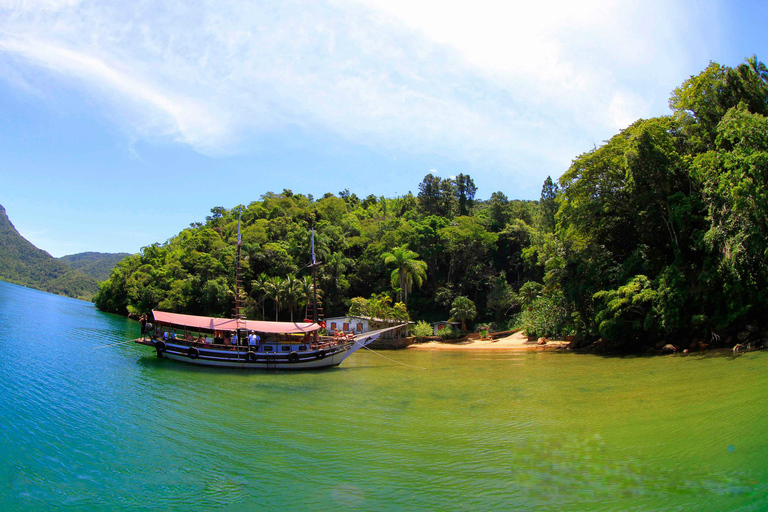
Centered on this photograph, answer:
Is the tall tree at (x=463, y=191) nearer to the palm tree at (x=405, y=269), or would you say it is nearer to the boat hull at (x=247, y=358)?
the palm tree at (x=405, y=269)

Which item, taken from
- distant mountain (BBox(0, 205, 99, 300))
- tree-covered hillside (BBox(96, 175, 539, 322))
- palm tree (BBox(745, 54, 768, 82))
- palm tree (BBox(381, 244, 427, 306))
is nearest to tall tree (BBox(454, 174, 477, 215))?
tree-covered hillside (BBox(96, 175, 539, 322))

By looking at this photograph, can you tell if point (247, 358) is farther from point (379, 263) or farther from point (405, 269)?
point (379, 263)

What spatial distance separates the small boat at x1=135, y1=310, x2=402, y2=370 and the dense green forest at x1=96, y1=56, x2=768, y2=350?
17.3m

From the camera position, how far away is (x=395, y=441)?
11961 mm

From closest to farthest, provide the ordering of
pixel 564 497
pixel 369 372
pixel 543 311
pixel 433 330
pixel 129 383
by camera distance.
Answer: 1. pixel 564 497
2. pixel 129 383
3. pixel 369 372
4. pixel 543 311
5. pixel 433 330

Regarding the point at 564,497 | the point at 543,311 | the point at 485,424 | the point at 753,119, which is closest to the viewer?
the point at 564,497

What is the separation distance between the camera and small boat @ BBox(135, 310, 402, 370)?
26.2 meters

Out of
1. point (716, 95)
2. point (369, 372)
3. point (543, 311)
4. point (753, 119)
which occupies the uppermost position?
point (716, 95)

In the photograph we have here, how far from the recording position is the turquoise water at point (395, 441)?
875cm

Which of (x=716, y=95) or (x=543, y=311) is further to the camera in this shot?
(x=543, y=311)

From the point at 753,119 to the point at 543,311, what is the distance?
64.2 ft

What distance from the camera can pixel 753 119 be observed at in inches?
885

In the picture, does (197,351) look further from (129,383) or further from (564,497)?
(564,497)

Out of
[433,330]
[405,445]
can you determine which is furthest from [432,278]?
[405,445]
